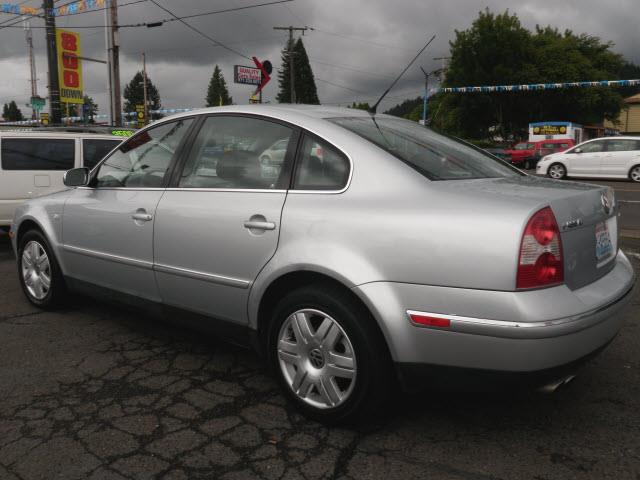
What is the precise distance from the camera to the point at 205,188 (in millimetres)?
3189

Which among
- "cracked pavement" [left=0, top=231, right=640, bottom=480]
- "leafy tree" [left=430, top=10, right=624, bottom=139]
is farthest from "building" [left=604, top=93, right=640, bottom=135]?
"cracked pavement" [left=0, top=231, right=640, bottom=480]

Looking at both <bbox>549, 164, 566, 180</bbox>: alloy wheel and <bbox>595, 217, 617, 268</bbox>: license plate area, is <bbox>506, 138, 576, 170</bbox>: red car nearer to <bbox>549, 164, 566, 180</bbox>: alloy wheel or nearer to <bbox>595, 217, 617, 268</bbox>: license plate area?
<bbox>549, 164, 566, 180</bbox>: alloy wheel

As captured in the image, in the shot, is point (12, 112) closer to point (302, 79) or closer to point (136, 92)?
point (136, 92)

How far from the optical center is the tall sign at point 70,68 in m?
18.6

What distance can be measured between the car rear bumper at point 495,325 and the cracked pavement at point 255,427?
0.25 meters

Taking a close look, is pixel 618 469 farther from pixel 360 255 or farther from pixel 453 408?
pixel 360 255

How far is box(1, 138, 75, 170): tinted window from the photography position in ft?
23.4

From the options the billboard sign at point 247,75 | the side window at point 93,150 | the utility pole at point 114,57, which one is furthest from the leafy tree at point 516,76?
the side window at point 93,150

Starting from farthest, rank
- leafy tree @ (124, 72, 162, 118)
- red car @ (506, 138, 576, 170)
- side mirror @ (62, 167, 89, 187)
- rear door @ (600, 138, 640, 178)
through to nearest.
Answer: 1. leafy tree @ (124, 72, 162, 118)
2. red car @ (506, 138, 576, 170)
3. rear door @ (600, 138, 640, 178)
4. side mirror @ (62, 167, 89, 187)

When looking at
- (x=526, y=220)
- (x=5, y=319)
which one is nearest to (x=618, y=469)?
(x=526, y=220)

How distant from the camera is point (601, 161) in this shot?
741 inches

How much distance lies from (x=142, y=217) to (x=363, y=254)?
1.56 metres

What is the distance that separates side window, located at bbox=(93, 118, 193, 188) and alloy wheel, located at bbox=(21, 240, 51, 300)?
910mm

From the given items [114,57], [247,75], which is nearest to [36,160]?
[247,75]
